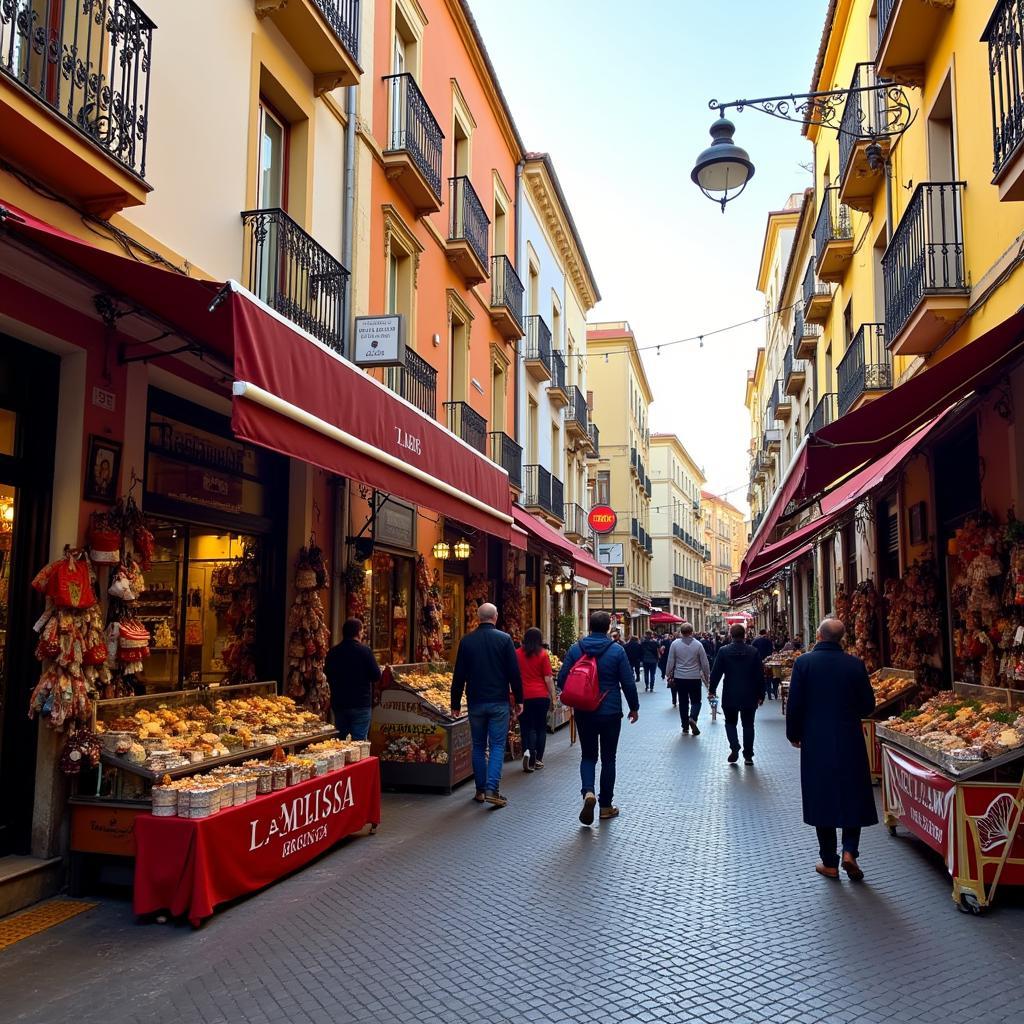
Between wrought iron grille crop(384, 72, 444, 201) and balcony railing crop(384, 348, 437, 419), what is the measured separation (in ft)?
8.36

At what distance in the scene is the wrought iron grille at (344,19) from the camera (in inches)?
388

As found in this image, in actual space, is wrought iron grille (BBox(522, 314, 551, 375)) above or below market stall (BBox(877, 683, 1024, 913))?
above

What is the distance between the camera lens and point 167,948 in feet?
16.5

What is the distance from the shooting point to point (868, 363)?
46.6 ft

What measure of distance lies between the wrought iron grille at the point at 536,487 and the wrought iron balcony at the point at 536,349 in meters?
2.42

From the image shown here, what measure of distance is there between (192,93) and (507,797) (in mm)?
7246

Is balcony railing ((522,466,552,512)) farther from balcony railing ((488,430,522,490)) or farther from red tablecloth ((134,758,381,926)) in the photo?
red tablecloth ((134,758,381,926))

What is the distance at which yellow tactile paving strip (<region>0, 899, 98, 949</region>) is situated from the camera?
5.18m

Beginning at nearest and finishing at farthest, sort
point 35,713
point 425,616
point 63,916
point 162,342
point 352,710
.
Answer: point 63,916, point 35,713, point 162,342, point 352,710, point 425,616

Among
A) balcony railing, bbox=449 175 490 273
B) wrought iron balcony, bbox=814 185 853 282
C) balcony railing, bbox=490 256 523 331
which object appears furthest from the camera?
balcony railing, bbox=490 256 523 331

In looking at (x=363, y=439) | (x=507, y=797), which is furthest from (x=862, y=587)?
(x=363, y=439)

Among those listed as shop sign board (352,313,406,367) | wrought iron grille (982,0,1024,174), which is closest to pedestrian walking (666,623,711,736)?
shop sign board (352,313,406,367)

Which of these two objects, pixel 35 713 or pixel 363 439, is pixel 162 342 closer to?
pixel 363 439

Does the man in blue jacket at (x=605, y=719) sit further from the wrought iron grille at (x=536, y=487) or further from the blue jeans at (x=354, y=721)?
the wrought iron grille at (x=536, y=487)
